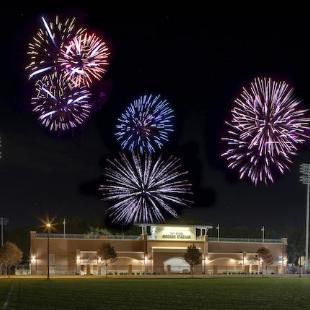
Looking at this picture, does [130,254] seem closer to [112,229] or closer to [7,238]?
[112,229]

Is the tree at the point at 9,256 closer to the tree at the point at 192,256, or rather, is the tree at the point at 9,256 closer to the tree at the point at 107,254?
the tree at the point at 107,254

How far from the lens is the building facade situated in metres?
95.1

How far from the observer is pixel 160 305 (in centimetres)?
2738

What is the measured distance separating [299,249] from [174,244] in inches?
2716

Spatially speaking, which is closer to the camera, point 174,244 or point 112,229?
point 174,244

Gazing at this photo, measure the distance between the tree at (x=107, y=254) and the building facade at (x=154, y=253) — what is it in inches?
62.5

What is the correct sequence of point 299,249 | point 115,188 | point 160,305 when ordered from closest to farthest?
point 160,305 → point 115,188 → point 299,249

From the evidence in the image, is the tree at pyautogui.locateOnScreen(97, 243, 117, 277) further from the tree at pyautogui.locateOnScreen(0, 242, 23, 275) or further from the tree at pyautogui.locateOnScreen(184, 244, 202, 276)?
the tree at pyautogui.locateOnScreen(0, 242, 23, 275)

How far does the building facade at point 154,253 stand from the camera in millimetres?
95062

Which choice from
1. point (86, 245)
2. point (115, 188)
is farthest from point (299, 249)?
point (115, 188)

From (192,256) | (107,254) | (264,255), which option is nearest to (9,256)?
(107,254)

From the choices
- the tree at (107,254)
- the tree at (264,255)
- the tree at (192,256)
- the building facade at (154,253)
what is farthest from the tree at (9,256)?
the tree at (264,255)

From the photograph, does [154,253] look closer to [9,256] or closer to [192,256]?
[192,256]

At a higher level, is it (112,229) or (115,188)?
(115,188)
